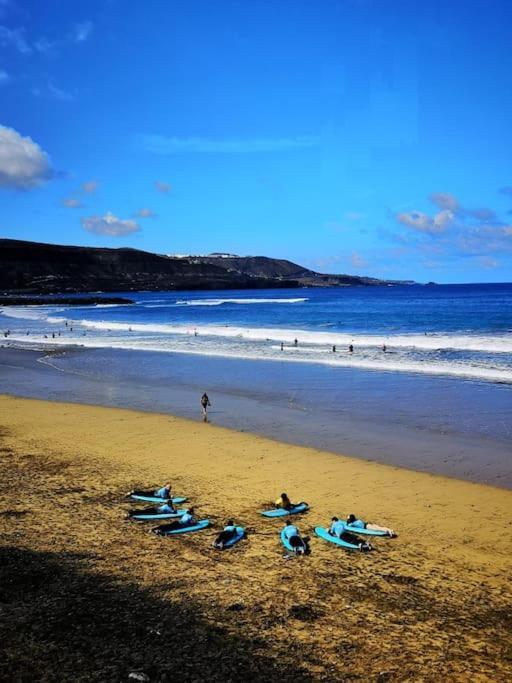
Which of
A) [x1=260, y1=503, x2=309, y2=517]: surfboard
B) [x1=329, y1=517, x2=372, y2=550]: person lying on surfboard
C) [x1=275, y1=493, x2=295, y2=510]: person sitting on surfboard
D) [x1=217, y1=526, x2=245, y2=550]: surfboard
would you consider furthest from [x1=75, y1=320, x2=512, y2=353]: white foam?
[x1=217, y1=526, x2=245, y2=550]: surfboard

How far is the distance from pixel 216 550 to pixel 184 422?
7.63 metres

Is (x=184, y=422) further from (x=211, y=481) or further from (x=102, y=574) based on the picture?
(x=102, y=574)

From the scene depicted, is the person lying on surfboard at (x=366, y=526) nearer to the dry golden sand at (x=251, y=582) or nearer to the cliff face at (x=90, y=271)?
the dry golden sand at (x=251, y=582)

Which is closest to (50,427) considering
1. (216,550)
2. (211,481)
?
(211,481)

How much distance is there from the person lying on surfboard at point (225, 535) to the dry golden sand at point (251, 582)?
Answer: 141 mm

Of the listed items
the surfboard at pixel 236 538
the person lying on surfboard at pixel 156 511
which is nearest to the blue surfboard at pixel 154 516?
the person lying on surfboard at pixel 156 511

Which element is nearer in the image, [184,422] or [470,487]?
[470,487]

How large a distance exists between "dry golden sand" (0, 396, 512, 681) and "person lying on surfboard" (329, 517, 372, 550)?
7.3 inches

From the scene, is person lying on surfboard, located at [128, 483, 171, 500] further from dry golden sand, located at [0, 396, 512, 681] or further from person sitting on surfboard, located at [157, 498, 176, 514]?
person sitting on surfboard, located at [157, 498, 176, 514]

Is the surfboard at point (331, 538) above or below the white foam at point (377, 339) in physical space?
below

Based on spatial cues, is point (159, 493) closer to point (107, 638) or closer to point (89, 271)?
point (107, 638)

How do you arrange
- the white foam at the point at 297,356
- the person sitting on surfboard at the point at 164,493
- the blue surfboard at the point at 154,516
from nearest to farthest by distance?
the blue surfboard at the point at 154,516 < the person sitting on surfboard at the point at 164,493 < the white foam at the point at 297,356

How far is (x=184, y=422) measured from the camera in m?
14.8

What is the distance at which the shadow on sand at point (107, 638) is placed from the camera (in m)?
4.71
